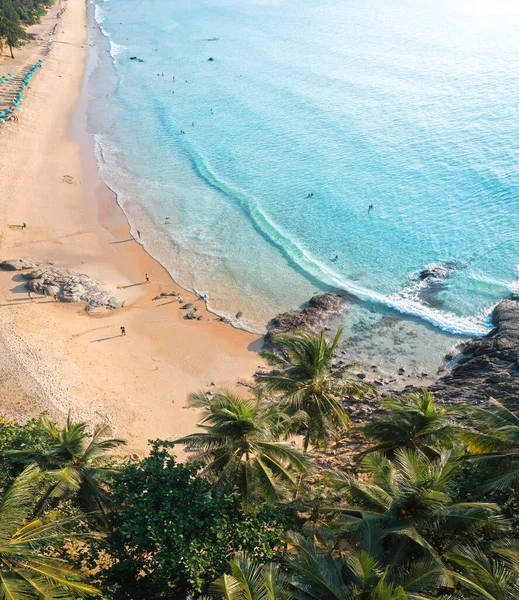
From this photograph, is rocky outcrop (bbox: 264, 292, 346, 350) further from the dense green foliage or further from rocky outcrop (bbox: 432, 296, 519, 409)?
the dense green foliage

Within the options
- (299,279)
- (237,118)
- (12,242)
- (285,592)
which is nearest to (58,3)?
(237,118)

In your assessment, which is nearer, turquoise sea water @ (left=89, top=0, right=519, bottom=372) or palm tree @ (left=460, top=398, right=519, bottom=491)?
palm tree @ (left=460, top=398, right=519, bottom=491)

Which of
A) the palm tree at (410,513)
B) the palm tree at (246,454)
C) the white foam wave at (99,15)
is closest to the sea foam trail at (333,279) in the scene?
the palm tree at (410,513)

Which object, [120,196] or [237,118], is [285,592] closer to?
[120,196]

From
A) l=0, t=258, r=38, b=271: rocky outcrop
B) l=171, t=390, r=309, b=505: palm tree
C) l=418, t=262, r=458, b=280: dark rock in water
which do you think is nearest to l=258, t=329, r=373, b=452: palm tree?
l=171, t=390, r=309, b=505: palm tree

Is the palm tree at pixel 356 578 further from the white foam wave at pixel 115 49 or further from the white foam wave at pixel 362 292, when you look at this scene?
the white foam wave at pixel 115 49

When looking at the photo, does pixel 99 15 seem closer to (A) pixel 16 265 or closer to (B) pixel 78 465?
(A) pixel 16 265
